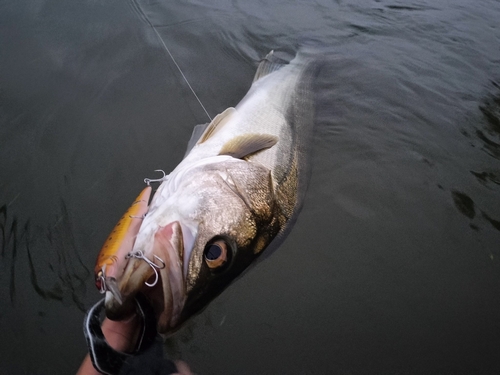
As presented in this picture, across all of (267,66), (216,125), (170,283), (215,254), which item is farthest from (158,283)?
(267,66)

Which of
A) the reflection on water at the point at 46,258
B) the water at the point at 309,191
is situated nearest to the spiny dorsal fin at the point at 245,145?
the water at the point at 309,191

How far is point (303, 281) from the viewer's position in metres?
2.67

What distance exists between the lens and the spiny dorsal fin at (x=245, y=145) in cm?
276

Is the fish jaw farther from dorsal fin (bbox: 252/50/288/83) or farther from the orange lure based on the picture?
dorsal fin (bbox: 252/50/288/83)

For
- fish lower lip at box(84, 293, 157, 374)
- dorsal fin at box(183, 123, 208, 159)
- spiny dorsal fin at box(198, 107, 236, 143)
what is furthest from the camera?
dorsal fin at box(183, 123, 208, 159)

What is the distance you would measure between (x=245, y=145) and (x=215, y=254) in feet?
3.24

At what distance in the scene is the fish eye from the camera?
6.77 feet

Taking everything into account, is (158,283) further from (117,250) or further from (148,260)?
(117,250)

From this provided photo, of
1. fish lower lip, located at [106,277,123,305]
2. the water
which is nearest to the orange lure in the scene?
fish lower lip, located at [106,277,123,305]

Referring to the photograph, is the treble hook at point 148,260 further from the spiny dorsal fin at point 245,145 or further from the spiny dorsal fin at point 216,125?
the spiny dorsal fin at point 216,125

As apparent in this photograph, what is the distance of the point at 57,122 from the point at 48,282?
1.60m

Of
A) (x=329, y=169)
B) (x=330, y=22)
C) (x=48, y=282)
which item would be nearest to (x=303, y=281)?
(x=329, y=169)

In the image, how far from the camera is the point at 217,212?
7.32 ft

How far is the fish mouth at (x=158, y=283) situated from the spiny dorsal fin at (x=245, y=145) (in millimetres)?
951
